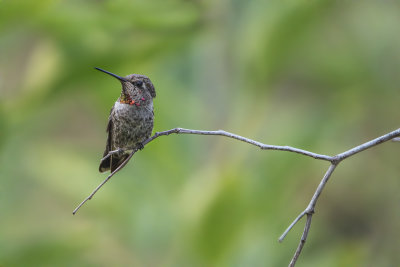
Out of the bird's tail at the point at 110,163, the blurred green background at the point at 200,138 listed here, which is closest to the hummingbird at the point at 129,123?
the bird's tail at the point at 110,163

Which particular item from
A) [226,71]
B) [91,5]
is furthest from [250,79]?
[91,5]

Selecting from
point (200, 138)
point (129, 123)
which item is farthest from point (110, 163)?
point (200, 138)

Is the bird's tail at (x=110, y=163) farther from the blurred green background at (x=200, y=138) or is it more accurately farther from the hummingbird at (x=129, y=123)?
the blurred green background at (x=200, y=138)

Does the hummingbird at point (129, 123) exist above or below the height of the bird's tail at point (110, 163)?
above

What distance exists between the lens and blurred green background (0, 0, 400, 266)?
302 centimetres

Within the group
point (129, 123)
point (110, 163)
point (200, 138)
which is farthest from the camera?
point (200, 138)

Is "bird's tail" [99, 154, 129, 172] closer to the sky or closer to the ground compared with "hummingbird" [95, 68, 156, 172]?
closer to the ground

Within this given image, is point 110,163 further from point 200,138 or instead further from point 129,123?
point 200,138

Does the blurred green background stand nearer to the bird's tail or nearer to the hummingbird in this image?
the hummingbird

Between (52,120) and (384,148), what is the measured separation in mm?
1919

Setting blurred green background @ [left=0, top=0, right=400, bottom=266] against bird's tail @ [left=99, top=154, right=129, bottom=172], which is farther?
blurred green background @ [left=0, top=0, right=400, bottom=266]

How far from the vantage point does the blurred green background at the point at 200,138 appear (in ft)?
9.91

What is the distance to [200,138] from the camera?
11.5 feet

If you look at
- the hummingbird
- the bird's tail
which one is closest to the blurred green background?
the hummingbird
